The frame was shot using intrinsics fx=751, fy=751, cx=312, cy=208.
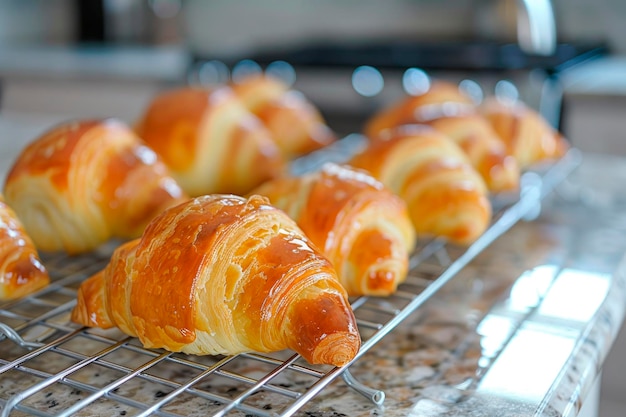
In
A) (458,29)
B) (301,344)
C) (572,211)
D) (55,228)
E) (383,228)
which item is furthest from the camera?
(458,29)

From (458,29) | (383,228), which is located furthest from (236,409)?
(458,29)

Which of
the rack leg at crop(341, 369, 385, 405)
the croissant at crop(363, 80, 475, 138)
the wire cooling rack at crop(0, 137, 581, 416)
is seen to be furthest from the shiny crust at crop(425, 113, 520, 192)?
the rack leg at crop(341, 369, 385, 405)

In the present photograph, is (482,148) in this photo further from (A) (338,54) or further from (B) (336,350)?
(A) (338,54)

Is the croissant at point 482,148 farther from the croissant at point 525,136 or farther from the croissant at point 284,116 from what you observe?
the croissant at point 284,116

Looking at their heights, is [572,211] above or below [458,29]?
below

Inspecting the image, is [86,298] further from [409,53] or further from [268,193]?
[409,53]

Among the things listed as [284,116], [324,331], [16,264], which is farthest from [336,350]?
[284,116]
